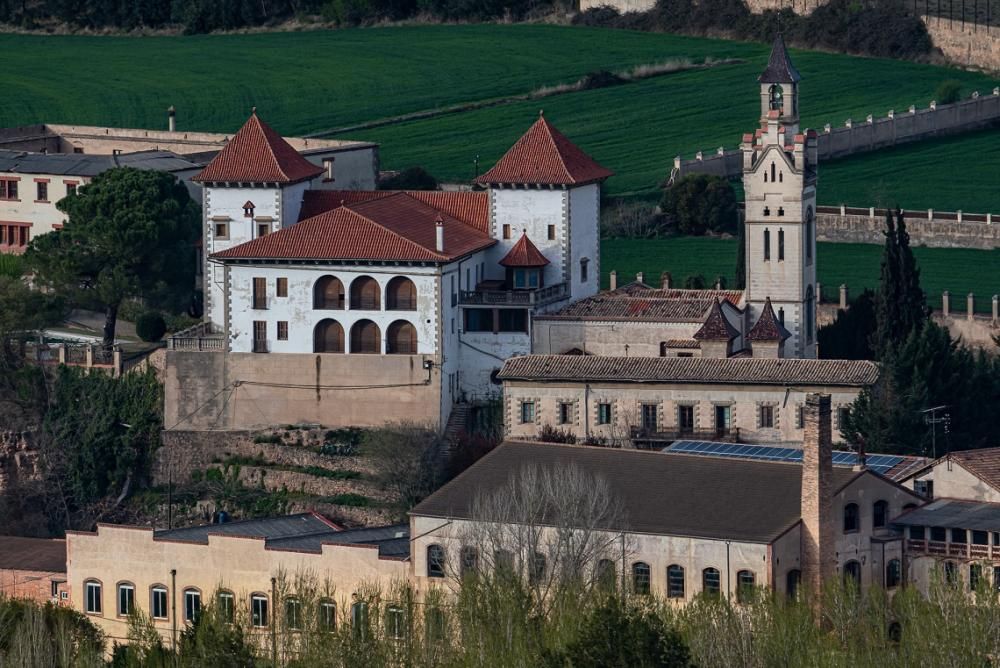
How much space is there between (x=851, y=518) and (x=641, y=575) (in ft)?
18.7

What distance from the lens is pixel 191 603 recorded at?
94375 mm

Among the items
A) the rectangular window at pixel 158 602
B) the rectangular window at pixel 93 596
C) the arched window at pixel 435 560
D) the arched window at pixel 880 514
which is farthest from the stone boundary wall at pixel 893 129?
the arched window at pixel 435 560

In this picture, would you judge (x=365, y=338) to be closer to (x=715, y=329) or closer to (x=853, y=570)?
(x=715, y=329)

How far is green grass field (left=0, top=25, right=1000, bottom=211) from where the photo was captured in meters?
148

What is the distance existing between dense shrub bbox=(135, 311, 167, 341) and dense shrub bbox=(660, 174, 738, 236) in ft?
84.0

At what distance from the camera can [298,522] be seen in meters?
101

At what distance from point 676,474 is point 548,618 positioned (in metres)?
10.0

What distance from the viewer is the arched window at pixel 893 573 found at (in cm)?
9050

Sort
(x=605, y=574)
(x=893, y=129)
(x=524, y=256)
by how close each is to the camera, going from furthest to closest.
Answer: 1. (x=893, y=129)
2. (x=524, y=256)
3. (x=605, y=574)

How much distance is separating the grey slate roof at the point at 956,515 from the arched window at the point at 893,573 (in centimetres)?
103

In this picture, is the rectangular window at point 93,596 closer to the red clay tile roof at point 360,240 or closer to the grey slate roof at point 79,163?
the red clay tile roof at point 360,240

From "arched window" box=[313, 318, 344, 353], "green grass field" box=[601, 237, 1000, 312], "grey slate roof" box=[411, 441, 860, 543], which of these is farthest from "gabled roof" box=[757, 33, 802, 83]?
"grey slate roof" box=[411, 441, 860, 543]

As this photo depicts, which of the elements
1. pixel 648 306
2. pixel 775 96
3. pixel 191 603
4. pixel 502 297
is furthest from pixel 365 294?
pixel 191 603

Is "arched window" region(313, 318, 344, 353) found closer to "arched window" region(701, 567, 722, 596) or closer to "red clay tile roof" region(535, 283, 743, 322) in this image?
"red clay tile roof" region(535, 283, 743, 322)
